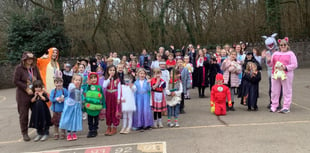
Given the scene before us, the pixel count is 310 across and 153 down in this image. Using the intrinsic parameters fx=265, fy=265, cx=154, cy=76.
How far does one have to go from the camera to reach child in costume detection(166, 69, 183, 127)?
21.3 feet

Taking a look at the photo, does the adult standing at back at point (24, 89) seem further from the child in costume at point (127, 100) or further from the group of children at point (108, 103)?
Result: the child in costume at point (127, 100)

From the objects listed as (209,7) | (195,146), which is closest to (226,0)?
(209,7)

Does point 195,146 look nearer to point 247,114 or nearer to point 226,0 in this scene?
point 247,114

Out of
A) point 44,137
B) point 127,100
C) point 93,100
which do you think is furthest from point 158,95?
point 44,137

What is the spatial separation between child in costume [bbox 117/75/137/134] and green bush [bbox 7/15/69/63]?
1666 centimetres

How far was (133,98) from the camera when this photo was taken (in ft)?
20.3

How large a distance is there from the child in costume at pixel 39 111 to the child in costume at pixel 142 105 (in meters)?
2.09

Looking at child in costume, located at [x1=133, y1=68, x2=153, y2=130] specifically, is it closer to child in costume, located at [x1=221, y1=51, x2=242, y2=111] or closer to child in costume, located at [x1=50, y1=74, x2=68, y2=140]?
child in costume, located at [x1=50, y1=74, x2=68, y2=140]

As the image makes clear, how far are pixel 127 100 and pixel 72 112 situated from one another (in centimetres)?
126

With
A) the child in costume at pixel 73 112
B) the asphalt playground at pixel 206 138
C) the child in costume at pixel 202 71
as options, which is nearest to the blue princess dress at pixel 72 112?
the child in costume at pixel 73 112

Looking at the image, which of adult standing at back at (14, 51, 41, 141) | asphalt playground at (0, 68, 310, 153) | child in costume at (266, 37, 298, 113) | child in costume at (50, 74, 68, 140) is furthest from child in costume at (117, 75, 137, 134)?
child in costume at (266, 37, 298, 113)

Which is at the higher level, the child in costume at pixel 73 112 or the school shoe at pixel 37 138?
the child in costume at pixel 73 112

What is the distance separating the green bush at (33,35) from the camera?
68.5 feet

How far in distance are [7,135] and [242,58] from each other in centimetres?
784
